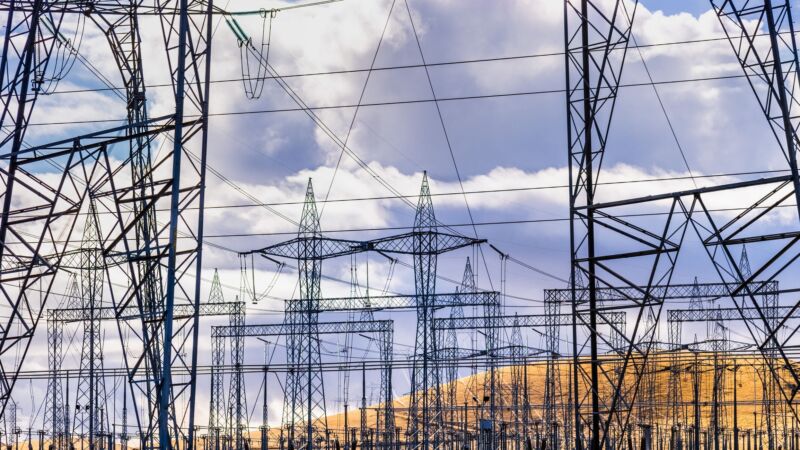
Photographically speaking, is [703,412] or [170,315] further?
[703,412]

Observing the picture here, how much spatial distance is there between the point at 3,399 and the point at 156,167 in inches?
203

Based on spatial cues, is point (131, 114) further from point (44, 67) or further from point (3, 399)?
point (3, 399)

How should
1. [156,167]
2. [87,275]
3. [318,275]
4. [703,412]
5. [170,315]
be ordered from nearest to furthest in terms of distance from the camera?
[170,315] → [156,167] → [318,275] → [87,275] → [703,412]

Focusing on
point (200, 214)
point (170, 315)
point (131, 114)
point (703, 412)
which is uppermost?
point (131, 114)

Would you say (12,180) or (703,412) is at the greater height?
(12,180)

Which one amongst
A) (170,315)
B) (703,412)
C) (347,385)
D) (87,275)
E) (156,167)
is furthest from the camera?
(703,412)

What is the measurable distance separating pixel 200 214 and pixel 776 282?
111ft

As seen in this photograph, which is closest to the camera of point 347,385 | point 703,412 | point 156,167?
point 156,167

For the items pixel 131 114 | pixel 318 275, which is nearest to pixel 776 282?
pixel 318 275

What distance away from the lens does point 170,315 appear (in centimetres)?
1602

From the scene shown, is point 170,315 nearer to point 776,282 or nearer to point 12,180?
point 12,180

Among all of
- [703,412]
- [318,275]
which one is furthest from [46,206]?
[703,412]

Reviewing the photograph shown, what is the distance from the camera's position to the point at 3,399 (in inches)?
728

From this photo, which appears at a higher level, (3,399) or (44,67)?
(44,67)
